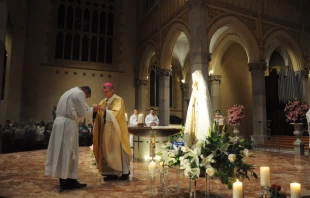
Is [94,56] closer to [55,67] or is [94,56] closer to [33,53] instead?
[55,67]

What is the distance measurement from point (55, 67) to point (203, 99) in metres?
12.4

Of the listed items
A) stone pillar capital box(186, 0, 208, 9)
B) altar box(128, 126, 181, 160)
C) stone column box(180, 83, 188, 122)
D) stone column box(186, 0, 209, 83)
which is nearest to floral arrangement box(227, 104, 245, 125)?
stone column box(186, 0, 209, 83)

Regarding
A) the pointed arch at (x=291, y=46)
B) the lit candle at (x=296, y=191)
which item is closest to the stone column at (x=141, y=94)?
the pointed arch at (x=291, y=46)

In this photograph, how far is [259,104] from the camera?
36.7 ft

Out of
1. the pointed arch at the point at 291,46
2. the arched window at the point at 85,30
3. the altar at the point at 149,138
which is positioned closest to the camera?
the altar at the point at 149,138

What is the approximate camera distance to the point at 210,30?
1020 cm

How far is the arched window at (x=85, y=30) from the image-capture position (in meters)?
15.0

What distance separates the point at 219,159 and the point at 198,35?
7441 millimetres

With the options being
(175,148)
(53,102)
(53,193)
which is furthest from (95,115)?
(53,102)

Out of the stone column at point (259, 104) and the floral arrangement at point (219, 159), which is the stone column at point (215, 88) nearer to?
the stone column at point (259, 104)

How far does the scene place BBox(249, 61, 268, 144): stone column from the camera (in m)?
11.0

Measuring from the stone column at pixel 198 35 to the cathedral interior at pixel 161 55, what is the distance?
0.04 metres

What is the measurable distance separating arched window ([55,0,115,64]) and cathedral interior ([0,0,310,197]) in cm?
6

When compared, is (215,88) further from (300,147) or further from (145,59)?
(300,147)
